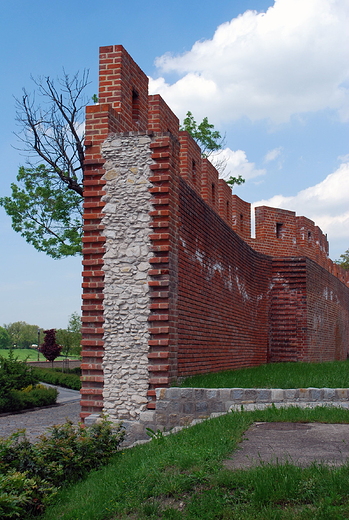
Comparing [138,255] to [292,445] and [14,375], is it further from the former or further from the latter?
[14,375]

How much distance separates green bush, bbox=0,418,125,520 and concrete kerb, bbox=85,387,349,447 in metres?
1.00

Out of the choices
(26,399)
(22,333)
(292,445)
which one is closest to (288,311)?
(26,399)

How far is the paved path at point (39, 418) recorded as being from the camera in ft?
35.3

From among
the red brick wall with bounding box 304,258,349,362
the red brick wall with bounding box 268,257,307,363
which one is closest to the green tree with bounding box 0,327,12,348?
the red brick wall with bounding box 304,258,349,362

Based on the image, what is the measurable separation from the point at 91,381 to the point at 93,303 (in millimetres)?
1209

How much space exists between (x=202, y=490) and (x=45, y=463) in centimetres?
216

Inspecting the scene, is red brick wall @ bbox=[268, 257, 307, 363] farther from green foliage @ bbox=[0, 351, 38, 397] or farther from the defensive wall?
green foliage @ bbox=[0, 351, 38, 397]

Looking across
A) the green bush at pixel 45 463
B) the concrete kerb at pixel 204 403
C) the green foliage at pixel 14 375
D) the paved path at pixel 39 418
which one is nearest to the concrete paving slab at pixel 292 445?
the concrete kerb at pixel 204 403

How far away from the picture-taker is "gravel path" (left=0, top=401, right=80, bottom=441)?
10.8 meters

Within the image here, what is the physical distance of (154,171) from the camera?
848 centimetres

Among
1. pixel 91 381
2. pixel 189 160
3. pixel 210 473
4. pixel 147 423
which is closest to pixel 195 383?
pixel 147 423

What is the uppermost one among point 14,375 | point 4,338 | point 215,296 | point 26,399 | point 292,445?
point 215,296

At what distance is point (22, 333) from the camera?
326 feet

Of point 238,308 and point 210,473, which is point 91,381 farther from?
point 238,308
